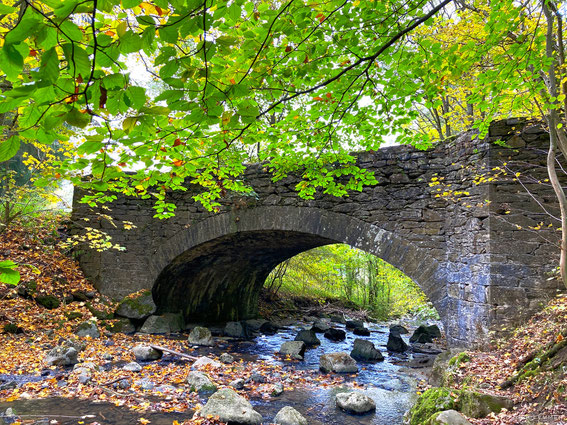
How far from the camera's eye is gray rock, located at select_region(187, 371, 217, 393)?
4.51 m

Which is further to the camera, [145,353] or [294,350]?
[294,350]

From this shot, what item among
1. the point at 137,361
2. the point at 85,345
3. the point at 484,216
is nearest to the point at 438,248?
the point at 484,216

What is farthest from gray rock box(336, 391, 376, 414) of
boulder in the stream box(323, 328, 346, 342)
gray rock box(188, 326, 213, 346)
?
boulder in the stream box(323, 328, 346, 342)

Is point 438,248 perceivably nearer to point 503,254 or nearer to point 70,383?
point 503,254

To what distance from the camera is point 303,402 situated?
4555 mm

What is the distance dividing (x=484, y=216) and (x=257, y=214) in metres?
3.76

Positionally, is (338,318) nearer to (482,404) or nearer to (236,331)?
(236,331)

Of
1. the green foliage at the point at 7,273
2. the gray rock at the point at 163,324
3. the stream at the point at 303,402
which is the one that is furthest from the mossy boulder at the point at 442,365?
A: the gray rock at the point at 163,324

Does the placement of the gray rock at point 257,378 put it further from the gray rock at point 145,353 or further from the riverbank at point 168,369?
the gray rock at point 145,353

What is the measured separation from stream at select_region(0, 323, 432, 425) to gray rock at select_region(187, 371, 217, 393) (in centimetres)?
A: 24

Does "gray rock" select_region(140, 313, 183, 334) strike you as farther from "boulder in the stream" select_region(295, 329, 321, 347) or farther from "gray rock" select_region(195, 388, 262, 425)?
"gray rock" select_region(195, 388, 262, 425)

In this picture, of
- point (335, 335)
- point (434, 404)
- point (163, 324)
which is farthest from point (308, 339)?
point (434, 404)

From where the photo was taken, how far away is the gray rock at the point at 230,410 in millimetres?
3533

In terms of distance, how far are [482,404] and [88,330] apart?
621 cm
